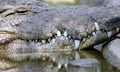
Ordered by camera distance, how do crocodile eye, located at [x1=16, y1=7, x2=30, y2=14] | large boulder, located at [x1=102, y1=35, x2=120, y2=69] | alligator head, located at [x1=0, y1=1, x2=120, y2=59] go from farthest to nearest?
1. crocodile eye, located at [x1=16, y1=7, x2=30, y2=14]
2. alligator head, located at [x1=0, y1=1, x2=120, y2=59]
3. large boulder, located at [x1=102, y1=35, x2=120, y2=69]

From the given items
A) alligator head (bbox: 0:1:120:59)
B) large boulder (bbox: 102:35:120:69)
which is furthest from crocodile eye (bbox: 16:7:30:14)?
large boulder (bbox: 102:35:120:69)

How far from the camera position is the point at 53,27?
693 cm

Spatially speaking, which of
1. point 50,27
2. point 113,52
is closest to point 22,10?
point 50,27

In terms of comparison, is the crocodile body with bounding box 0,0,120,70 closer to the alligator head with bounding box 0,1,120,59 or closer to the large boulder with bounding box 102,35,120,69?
the alligator head with bounding box 0,1,120,59

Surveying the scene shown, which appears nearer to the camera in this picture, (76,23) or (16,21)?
(76,23)

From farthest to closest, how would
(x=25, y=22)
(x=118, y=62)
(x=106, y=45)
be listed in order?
(x=25, y=22) → (x=106, y=45) → (x=118, y=62)

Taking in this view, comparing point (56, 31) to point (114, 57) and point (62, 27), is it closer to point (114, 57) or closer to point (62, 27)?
point (62, 27)

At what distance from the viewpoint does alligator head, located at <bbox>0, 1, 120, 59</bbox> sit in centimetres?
670

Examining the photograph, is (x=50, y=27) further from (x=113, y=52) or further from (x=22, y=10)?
(x=113, y=52)

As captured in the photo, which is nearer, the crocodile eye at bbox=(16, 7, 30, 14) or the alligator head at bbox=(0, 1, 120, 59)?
the alligator head at bbox=(0, 1, 120, 59)

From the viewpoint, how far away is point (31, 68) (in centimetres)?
586

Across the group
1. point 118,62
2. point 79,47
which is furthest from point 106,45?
point 118,62

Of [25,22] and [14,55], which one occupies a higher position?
[25,22]

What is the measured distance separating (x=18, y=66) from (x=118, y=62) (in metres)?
1.40
